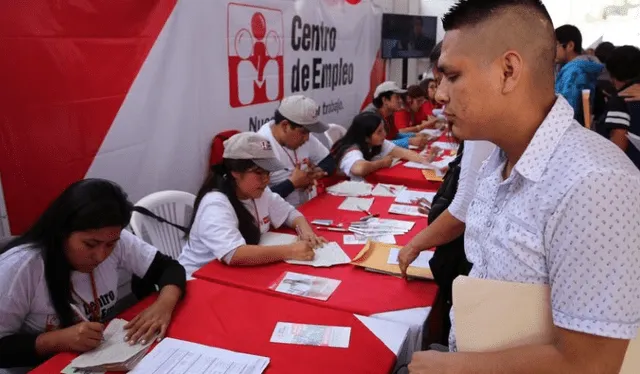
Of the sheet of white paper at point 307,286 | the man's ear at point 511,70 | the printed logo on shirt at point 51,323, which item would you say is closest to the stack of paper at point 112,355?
the printed logo on shirt at point 51,323

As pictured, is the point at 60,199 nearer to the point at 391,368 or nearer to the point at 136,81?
the point at 391,368

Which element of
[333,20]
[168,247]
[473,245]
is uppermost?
[333,20]

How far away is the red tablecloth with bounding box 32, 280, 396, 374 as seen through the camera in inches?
44.7

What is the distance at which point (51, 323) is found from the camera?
4.31 feet

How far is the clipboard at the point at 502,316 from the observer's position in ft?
2.41

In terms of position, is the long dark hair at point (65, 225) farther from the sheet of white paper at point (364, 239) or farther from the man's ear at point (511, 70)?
the man's ear at point (511, 70)

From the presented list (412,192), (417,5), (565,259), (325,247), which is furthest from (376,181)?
(417,5)

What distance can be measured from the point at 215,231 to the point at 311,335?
2.13 feet

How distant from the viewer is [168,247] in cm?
223

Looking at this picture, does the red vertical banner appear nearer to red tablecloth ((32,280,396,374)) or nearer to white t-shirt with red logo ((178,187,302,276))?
white t-shirt with red logo ((178,187,302,276))

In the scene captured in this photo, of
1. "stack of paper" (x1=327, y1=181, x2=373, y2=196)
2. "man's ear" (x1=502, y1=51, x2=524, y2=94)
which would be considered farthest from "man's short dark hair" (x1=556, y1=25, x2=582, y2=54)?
"man's ear" (x1=502, y1=51, x2=524, y2=94)

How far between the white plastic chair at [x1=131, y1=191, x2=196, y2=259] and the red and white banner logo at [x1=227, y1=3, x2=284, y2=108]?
1130 millimetres

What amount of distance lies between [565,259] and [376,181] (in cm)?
254

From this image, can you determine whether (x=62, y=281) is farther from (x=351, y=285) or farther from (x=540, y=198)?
(x=540, y=198)
